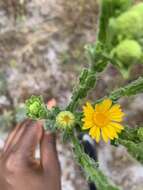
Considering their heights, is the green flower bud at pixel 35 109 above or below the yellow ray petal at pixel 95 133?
above

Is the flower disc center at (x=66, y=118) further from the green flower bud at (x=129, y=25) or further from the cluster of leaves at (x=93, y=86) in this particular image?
the green flower bud at (x=129, y=25)

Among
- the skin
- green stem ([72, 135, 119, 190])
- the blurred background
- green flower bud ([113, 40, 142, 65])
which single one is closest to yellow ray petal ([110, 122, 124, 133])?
green stem ([72, 135, 119, 190])

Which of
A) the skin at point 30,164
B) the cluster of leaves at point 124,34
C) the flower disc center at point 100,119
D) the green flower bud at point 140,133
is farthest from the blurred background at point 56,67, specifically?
the cluster of leaves at point 124,34

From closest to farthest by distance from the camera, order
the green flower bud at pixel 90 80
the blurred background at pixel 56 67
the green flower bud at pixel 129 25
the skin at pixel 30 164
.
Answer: the green flower bud at pixel 129 25 → the green flower bud at pixel 90 80 → the skin at pixel 30 164 → the blurred background at pixel 56 67

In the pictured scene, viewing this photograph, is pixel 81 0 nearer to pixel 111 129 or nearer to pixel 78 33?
pixel 78 33

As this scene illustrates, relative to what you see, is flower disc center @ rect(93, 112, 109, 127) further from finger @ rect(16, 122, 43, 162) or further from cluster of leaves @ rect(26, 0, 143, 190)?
finger @ rect(16, 122, 43, 162)

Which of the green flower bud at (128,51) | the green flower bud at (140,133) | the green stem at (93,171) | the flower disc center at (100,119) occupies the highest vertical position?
the flower disc center at (100,119)
